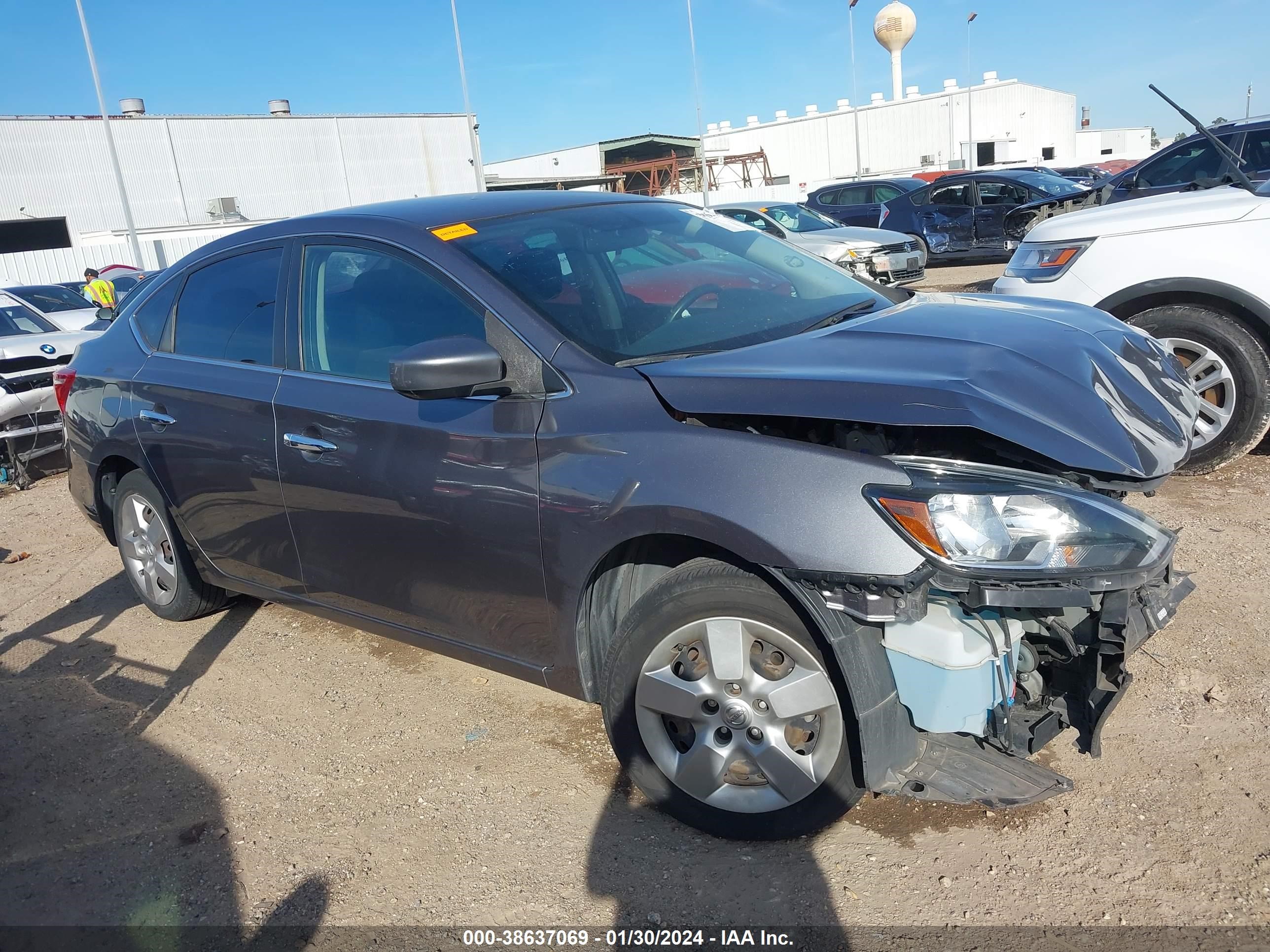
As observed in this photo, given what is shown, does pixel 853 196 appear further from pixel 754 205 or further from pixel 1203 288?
pixel 1203 288

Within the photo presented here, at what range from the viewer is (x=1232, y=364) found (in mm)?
4699

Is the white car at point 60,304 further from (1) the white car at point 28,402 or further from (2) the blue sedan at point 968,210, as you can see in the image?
(2) the blue sedan at point 968,210

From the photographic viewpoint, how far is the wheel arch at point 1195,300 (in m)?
4.62

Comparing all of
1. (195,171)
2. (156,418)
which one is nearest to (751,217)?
(156,418)

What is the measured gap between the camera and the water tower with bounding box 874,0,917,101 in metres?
59.3

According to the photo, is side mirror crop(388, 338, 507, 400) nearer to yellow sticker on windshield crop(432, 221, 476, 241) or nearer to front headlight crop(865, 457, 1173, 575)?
yellow sticker on windshield crop(432, 221, 476, 241)

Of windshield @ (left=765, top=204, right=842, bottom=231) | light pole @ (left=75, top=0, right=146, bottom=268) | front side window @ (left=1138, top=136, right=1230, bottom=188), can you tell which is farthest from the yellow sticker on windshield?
light pole @ (left=75, top=0, right=146, bottom=268)

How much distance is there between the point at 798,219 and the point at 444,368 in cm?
1399

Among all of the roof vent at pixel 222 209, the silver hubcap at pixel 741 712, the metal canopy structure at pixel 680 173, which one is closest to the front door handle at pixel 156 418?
the silver hubcap at pixel 741 712

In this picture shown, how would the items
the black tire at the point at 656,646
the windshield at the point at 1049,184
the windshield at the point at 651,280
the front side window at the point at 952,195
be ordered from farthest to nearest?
the front side window at the point at 952,195
the windshield at the point at 1049,184
the windshield at the point at 651,280
the black tire at the point at 656,646

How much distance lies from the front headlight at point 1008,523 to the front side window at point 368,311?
1.41 metres

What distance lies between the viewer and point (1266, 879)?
230 cm

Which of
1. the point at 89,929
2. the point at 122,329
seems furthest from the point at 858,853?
the point at 122,329

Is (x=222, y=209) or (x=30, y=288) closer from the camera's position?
(x=30, y=288)
